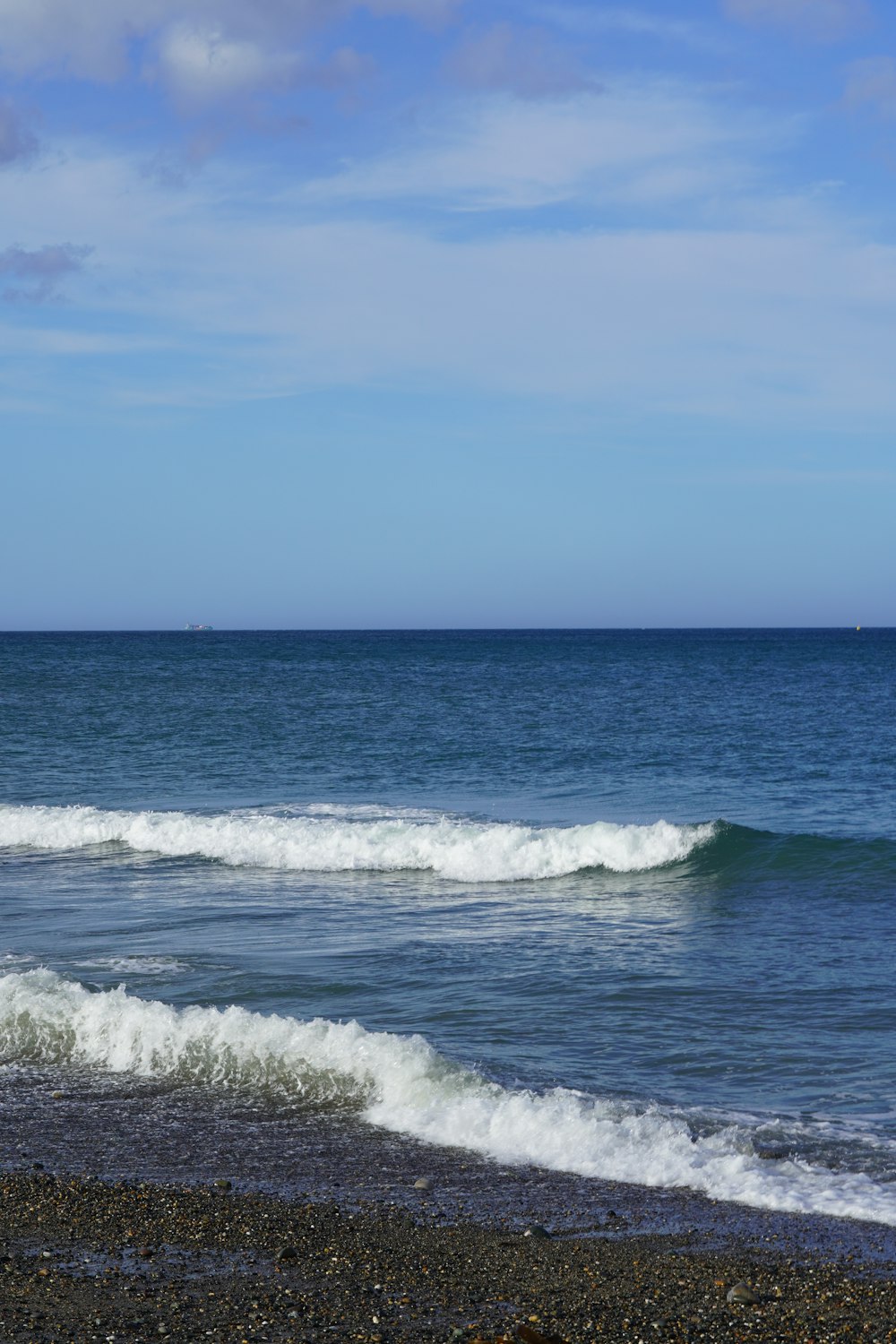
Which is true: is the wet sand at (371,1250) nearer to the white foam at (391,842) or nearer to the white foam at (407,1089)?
the white foam at (407,1089)

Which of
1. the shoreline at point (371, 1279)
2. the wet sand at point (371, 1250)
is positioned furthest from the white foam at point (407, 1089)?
the shoreline at point (371, 1279)

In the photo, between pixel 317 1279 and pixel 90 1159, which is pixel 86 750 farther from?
pixel 317 1279

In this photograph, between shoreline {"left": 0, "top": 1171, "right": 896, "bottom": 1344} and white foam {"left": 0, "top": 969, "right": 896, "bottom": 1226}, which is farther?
white foam {"left": 0, "top": 969, "right": 896, "bottom": 1226}

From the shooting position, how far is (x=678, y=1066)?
36.3 feet

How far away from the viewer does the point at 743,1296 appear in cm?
696

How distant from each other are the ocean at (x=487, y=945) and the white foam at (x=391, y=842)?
7cm

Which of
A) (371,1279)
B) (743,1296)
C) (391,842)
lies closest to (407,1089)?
(371,1279)

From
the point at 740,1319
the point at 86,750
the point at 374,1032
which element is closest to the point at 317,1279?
the point at 740,1319

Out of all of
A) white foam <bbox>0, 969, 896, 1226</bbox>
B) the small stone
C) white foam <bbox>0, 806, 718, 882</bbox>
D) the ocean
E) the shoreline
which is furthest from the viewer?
white foam <bbox>0, 806, 718, 882</bbox>

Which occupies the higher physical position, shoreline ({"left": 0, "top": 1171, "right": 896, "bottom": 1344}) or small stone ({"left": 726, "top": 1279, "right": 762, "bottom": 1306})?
small stone ({"left": 726, "top": 1279, "right": 762, "bottom": 1306})

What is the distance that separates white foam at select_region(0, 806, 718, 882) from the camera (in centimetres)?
2172

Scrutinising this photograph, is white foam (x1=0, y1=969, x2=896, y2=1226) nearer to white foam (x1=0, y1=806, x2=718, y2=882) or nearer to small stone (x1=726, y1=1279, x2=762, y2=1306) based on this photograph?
small stone (x1=726, y1=1279, x2=762, y2=1306)

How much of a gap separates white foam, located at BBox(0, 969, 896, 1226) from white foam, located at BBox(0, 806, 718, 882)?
929 centimetres

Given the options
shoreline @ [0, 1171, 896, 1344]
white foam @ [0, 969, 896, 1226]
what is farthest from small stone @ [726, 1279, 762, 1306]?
white foam @ [0, 969, 896, 1226]
